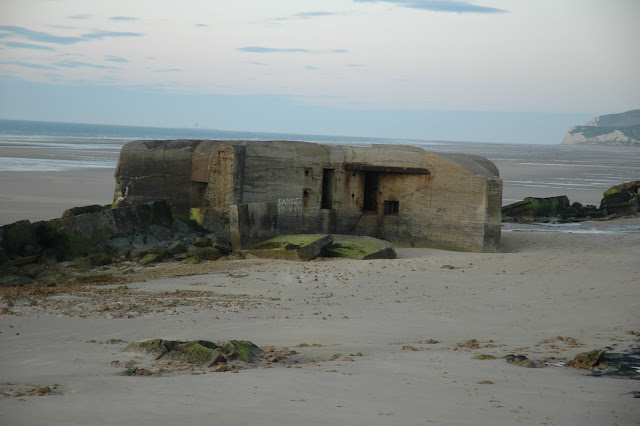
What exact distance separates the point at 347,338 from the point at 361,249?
532cm

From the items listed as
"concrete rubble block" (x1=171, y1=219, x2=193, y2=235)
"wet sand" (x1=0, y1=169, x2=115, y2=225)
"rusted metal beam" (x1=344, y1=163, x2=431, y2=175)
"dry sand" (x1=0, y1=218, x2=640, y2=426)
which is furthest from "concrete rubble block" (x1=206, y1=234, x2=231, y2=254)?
"wet sand" (x1=0, y1=169, x2=115, y2=225)

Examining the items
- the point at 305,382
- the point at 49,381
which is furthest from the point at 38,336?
the point at 305,382

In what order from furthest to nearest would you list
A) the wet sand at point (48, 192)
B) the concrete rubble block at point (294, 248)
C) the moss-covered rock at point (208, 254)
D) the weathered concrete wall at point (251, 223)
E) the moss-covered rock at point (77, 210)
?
the wet sand at point (48, 192) → the moss-covered rock at point (77, 210) → the weathered concrete wall at point (251, 223) → the moss-covered rock at point (208, 254) → the concrete rubble block at point (294, 248)

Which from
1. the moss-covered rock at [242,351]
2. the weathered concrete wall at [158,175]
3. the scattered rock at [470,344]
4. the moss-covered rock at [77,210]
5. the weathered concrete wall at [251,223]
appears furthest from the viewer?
the weathered concrete wall at [158,175]

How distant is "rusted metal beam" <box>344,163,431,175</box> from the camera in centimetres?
1296

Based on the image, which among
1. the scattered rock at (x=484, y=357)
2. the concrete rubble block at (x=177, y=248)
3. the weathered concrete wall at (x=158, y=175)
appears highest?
the weathered concrete wall at (x=158, y=175)

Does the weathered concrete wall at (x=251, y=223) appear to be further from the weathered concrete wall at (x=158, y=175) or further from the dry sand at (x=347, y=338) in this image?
the weathered concrete wall at (x=158, y=175)

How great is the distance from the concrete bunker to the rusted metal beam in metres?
0.02

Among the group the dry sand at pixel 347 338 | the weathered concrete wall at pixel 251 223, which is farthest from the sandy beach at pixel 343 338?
the weathered concrete wall at pixel 251 223

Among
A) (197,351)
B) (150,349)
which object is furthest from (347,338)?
(150,349)

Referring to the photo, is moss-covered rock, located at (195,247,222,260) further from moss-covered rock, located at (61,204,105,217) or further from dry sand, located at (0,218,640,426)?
moss-covered rock, located at (61,204,105,217)

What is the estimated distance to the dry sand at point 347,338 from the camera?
13.0ft

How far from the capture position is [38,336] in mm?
6059

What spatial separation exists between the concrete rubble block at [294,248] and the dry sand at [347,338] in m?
0.43
